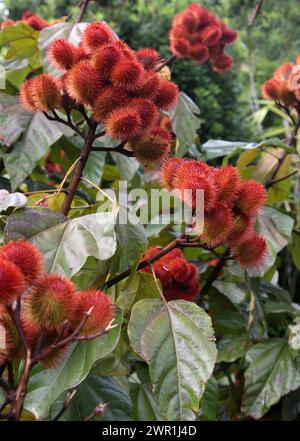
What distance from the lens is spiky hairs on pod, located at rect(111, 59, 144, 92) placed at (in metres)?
0.93

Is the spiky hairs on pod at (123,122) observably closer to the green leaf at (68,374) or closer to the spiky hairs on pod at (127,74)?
the spiky hairs on pod at (127,74)

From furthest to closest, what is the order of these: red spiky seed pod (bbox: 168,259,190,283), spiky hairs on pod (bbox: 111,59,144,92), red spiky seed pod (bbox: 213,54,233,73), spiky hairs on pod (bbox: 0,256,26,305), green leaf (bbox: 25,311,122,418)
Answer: red spiky seed pod (bbox: 213,54,233,73) < red spiky seed pod (bbox: 168,259,190,283) < spiky hairs on pod (bbox: 111,59,144,92) < green leaf (bbox: 25,311,122,418) < spiky hairs on pod (bbox: 0,256,26,305)

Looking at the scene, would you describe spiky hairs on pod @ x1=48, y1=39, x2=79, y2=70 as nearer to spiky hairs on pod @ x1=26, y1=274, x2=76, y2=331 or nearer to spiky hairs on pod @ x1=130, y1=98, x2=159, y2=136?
spiky hairs on pod @ x1=130, y1=98, x2=159, y2=136

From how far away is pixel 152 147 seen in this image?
3.31 ft

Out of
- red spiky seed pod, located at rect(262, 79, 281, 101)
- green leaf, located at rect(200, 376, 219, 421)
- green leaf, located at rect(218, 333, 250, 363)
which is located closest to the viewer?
green leaf, located at rect(200, 376, 219, 421)

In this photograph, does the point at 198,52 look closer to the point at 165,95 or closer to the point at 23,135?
the point at 23,135

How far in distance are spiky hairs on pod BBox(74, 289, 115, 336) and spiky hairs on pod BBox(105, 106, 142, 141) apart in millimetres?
338

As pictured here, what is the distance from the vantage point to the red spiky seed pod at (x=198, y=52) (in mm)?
1727

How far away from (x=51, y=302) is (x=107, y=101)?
0.42 meters

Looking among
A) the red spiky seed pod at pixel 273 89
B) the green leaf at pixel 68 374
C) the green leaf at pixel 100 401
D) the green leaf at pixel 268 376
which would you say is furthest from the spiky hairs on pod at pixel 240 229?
the red spiky seed pod at pixel 273 89

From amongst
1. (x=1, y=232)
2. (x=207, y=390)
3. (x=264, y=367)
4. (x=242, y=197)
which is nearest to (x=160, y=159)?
(x=242, y=197)

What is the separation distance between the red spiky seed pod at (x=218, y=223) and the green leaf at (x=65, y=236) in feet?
0.46

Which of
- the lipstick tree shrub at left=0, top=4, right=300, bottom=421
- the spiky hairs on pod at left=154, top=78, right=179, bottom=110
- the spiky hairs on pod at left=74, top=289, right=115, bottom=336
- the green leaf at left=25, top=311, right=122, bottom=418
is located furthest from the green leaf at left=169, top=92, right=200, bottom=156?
the spiky hairs on pod at left=74, top=289, right=115, bottom=336

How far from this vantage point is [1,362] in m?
0.65
